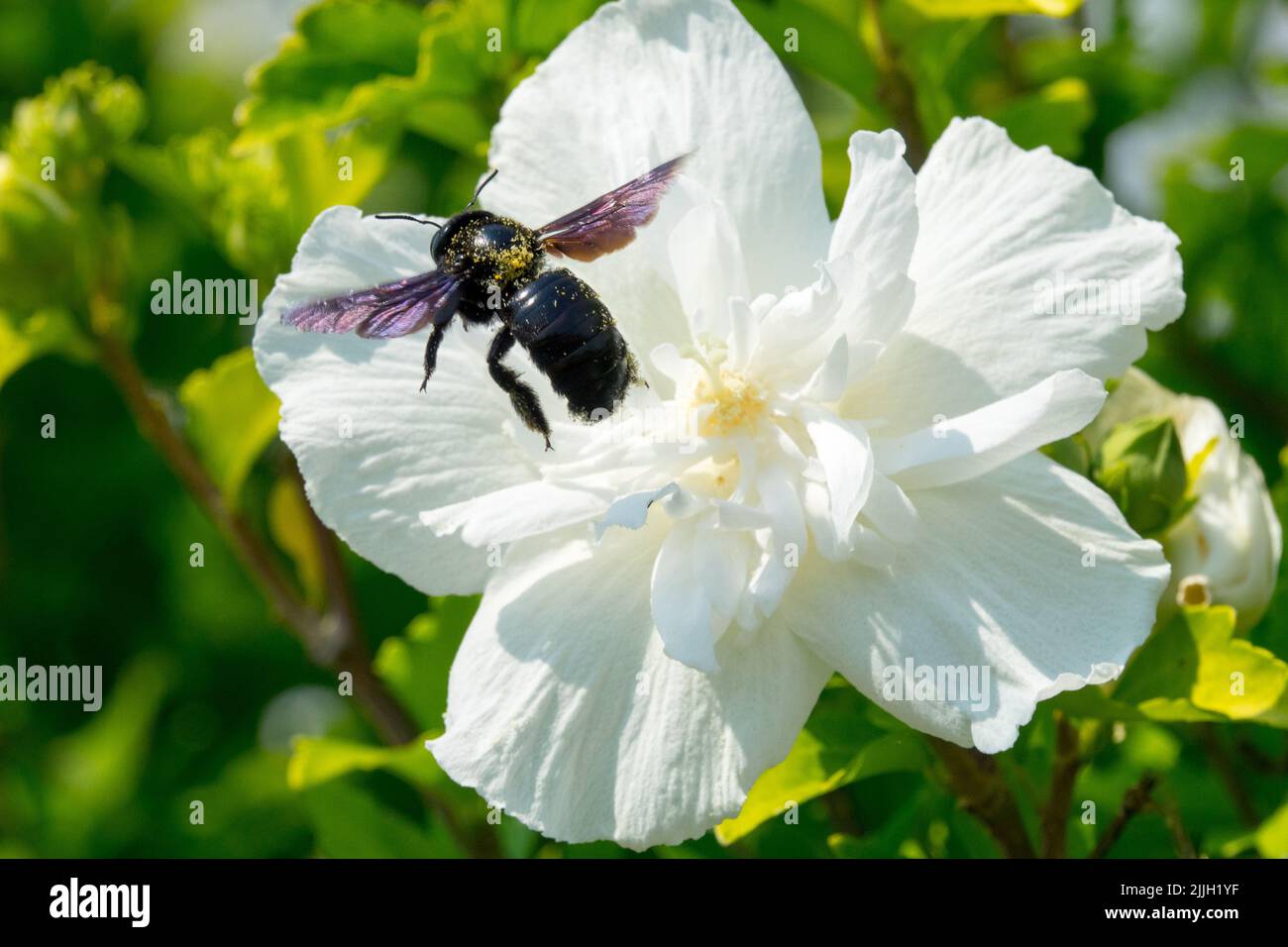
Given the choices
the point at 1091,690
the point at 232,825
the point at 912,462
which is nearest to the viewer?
the point at 912,462

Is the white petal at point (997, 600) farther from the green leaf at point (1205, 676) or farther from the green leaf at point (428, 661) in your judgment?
the green leaf at point (428, 661)

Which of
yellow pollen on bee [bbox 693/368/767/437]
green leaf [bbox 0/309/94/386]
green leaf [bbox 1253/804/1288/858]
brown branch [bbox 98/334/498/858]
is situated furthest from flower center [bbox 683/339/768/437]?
green leaf [bbox 0/309/94/386]

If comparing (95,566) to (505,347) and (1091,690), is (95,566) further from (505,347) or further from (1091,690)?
(1091,690)

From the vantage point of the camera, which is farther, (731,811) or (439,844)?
(439,844)

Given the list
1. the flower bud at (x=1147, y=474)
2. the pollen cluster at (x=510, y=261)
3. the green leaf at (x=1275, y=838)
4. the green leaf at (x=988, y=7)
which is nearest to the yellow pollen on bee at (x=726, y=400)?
the pollen cluster at (x=510, y=261)

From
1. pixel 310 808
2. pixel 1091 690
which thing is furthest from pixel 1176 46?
pixel 310 808
